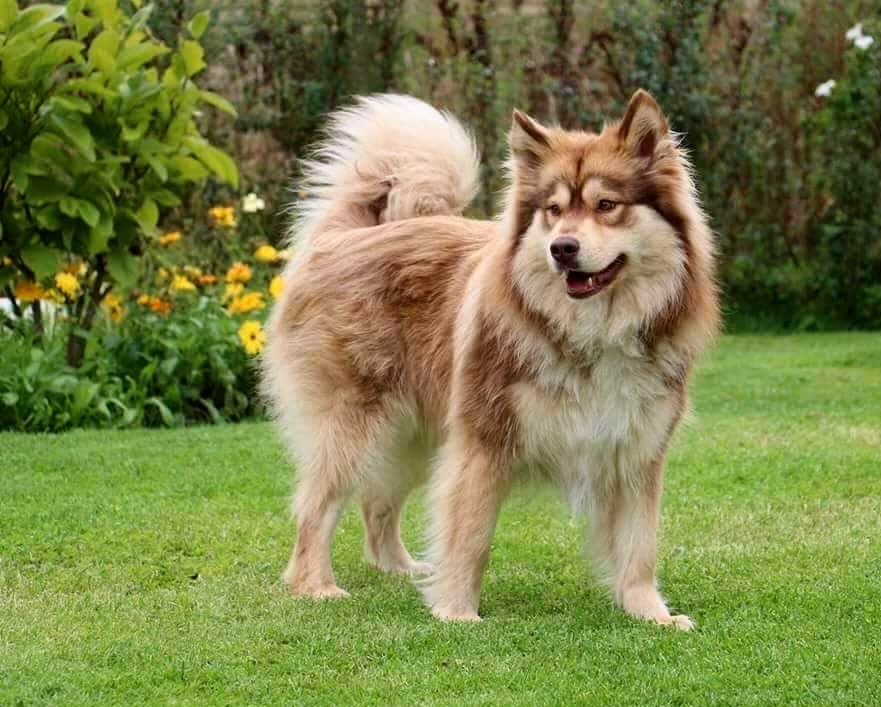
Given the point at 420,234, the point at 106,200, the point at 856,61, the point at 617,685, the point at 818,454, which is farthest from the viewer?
the point at 856,61

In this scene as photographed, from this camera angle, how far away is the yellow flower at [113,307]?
8.62m

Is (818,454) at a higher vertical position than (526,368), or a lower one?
lower

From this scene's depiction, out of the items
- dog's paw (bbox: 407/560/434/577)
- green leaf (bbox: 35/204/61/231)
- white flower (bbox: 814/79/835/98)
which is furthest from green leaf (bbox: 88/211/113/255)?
white flower (bbox: 814/79/835/98)

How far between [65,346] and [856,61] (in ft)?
21.1

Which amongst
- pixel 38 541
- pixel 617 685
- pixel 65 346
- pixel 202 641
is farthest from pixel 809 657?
pixel 65 346

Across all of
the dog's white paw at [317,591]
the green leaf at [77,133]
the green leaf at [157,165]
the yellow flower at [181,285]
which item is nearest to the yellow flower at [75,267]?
the yellow flower at [181,285]

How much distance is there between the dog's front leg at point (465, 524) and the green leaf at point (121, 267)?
3532mm

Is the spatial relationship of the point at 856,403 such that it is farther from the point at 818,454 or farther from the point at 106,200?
the point at 106,200

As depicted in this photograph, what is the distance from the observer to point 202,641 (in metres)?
4.42

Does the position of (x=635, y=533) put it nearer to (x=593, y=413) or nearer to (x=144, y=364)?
(x=593, y=413)

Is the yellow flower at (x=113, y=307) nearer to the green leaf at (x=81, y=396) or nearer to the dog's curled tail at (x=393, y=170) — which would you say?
the green leaf at (x=81, y=396)

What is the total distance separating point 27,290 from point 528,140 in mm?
4150

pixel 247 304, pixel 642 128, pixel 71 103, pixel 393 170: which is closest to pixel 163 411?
pixel 247 304

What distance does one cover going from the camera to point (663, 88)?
11711 mm
